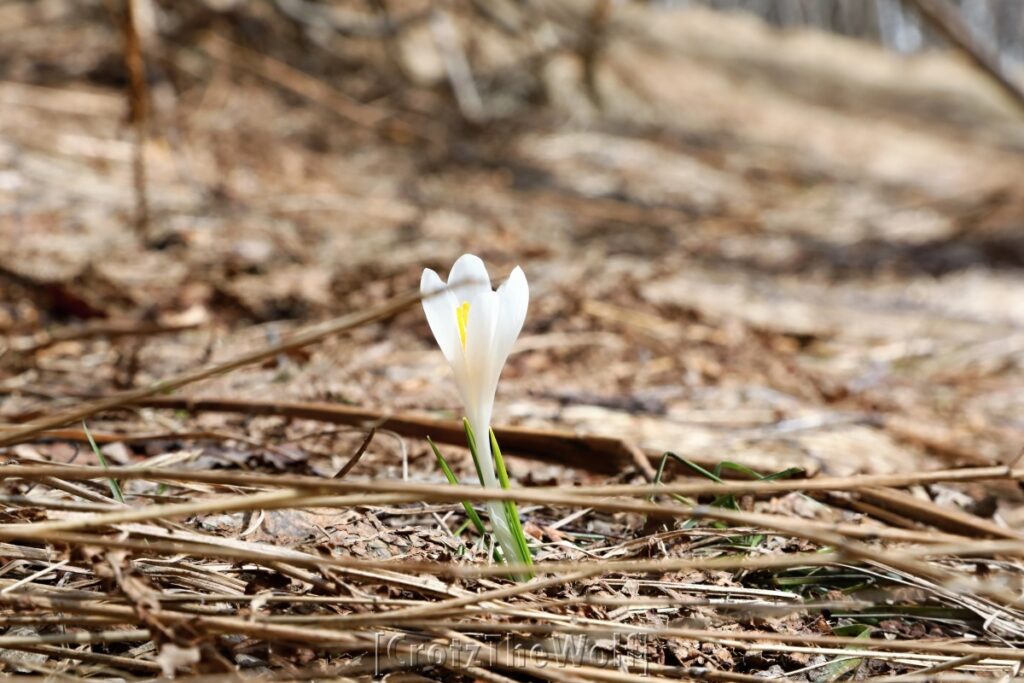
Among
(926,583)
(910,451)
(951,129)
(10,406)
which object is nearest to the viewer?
(926,583)

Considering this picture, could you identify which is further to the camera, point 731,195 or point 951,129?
point 951,129

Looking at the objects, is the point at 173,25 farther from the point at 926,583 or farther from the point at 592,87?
the point at 926,583

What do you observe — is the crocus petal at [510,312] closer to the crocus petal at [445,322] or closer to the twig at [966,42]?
the crocus petal at [445,322]

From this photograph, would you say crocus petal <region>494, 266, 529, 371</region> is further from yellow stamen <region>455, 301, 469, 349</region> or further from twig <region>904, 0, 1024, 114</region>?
twig <region>904, 0, 1024, 114</region>

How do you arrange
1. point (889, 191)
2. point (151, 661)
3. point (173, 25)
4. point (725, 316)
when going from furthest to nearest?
point (889, 191) < point (173, 25) < point (725, 316) < point (151, 661)

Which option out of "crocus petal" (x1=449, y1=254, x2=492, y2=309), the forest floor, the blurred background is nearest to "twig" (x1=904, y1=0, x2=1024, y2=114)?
the blurred background

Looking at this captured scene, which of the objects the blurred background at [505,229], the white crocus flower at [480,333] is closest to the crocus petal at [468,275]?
the white crocus flower at [480,333]

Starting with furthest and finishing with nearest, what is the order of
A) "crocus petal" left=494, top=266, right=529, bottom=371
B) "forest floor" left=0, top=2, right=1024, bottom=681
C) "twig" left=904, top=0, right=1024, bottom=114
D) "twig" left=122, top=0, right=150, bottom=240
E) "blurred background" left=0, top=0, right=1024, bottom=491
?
"twig" left=904, top=0, right=1024, bottom=114 → "twig" left=122, top=0, right=150, bottom=240 → "blurred background" left=0, top=0, right=1024, bottom=491 → "crocus petal" left=494, top=266, right=529, bottom=371 → "forest floor" left=0, top=2, right=1024, bottom=681

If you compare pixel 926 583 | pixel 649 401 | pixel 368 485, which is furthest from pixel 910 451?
pixel 368 485
